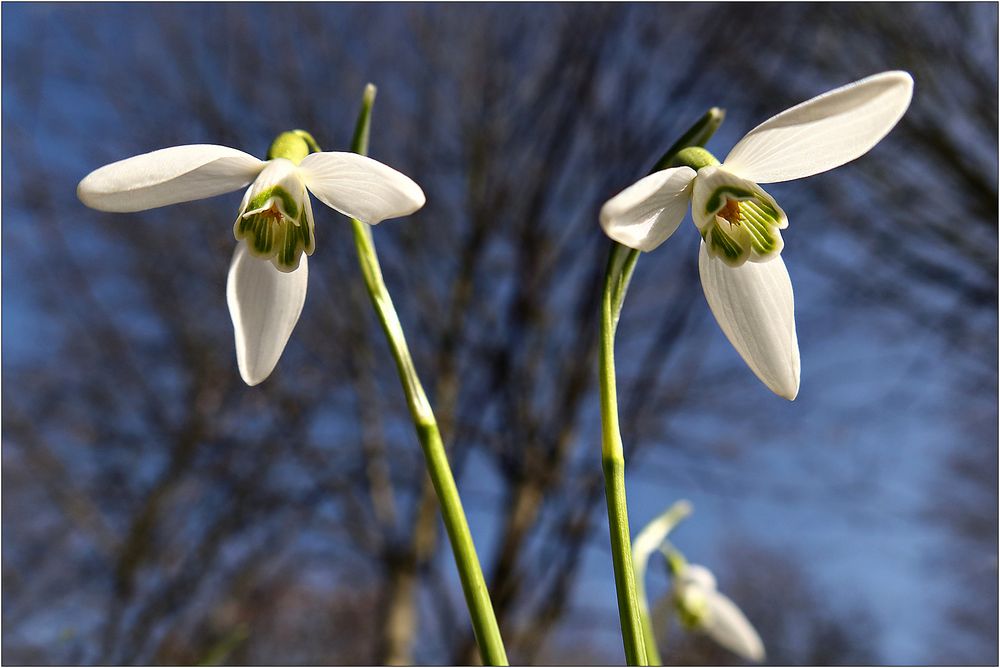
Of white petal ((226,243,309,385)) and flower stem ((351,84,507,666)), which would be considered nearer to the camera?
flower stem ((351,84,507,666))

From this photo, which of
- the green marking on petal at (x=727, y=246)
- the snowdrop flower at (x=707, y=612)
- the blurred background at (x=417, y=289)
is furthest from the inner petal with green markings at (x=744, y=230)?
the blurred background at (x=417, y=289)

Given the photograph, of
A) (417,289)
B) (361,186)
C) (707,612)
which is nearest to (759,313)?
(361,186)

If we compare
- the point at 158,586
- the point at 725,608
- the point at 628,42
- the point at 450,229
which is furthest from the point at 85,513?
the point at 725,608

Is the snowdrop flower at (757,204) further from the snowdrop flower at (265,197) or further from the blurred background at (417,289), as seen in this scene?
the blurred background at (417,289)

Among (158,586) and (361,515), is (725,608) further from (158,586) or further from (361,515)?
(158,586)

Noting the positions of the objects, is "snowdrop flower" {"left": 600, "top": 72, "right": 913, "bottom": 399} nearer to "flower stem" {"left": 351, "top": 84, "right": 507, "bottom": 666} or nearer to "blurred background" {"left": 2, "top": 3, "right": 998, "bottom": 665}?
"flower stem" {"left": 351, "top": 84, "right": 507, "bottom": 666}

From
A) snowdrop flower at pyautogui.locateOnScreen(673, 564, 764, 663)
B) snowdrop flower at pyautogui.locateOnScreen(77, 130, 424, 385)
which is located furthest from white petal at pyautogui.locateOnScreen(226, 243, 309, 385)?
snowdrop flower at pyautogui.locateOnScreen(673, 564, 764, 663)

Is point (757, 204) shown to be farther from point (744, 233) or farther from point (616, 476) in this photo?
point (616, 476)
